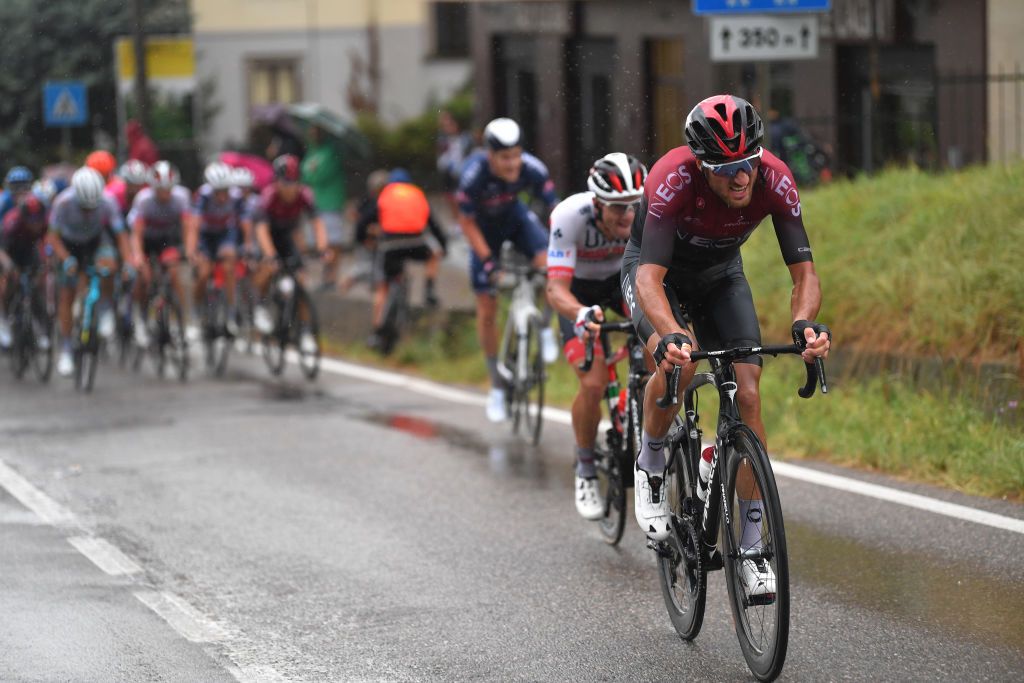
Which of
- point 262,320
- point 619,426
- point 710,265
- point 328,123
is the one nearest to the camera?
point 710,265

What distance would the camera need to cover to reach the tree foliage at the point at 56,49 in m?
28.1

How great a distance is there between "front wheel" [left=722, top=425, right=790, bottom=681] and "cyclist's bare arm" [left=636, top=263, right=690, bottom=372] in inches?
16.8

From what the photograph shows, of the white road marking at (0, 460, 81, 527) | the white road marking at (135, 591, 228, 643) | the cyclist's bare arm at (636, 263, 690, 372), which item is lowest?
the white road marking at (0, 460, 81, 527)

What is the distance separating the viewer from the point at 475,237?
11164 mm

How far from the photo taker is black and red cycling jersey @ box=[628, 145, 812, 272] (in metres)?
5.86

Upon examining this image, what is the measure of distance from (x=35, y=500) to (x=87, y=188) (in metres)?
5.86

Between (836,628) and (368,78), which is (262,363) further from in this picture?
(368,78)

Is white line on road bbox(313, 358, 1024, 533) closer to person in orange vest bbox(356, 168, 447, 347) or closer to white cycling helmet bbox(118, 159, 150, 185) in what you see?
person in orange vest bbox(356, 168, 447, 347)

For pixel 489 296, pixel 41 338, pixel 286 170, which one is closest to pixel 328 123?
pixel 41 338

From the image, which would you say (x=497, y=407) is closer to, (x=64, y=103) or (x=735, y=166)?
(x=735, y=166)

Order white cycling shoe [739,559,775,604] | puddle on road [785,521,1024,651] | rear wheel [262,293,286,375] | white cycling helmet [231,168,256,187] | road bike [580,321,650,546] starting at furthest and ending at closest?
white cycling helmet [231,168,256,187]
rear wheel [262,293,286,375]
road bike [580,321,650,546]
puddle on road [785,521,1024,651]
white cycling shoe [739,559,775,604]

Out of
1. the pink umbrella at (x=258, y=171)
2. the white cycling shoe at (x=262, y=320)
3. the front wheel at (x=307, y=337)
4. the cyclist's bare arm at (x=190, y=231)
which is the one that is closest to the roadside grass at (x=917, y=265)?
the front wheel at (x=307, y=337)

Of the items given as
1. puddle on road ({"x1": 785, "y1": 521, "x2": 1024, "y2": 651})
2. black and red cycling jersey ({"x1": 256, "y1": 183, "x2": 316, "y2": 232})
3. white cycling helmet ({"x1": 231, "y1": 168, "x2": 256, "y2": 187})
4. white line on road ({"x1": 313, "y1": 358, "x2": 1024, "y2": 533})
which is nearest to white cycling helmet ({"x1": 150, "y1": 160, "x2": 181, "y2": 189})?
white cycling helmet ({"x1": 231, "y1": 168, "x2": 256, "y2": 187})

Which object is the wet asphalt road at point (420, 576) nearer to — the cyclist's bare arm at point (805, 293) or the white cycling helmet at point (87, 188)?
the cyclist's bare arm at point (805, 293)
